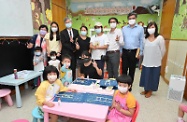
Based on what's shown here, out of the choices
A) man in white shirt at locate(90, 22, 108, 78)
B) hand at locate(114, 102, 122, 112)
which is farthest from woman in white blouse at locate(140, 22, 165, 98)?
hand at locate(114, 102, 122, 112)

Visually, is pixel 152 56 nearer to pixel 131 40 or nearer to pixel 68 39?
pixel 131 40

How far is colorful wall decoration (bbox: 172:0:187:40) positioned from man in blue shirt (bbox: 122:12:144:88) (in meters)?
1.02

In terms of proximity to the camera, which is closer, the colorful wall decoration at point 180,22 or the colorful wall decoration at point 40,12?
the colorful wall decoration at point 180,22

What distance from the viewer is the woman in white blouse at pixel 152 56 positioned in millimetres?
2266

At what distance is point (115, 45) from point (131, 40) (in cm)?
30

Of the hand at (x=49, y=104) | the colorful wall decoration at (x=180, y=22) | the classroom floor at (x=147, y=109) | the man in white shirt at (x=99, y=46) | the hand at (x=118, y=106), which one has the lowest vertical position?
the classroom floor at (x=147, y=109)

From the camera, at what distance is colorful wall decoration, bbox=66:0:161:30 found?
16.2ft

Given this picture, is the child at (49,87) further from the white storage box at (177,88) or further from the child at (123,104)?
the white storage box at (177,88)

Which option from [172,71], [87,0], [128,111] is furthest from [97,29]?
[87,0]

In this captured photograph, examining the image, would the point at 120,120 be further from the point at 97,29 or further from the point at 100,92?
the point at 97,29

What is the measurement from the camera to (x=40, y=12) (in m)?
3.58

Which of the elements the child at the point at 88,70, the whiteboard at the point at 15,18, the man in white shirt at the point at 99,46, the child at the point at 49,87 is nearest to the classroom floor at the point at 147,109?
the child at the point at 49,87

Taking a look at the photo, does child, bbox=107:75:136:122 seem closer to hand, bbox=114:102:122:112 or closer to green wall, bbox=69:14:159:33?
hand, bbox=114:102:122:112

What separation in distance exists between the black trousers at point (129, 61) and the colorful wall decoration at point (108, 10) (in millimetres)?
2986
